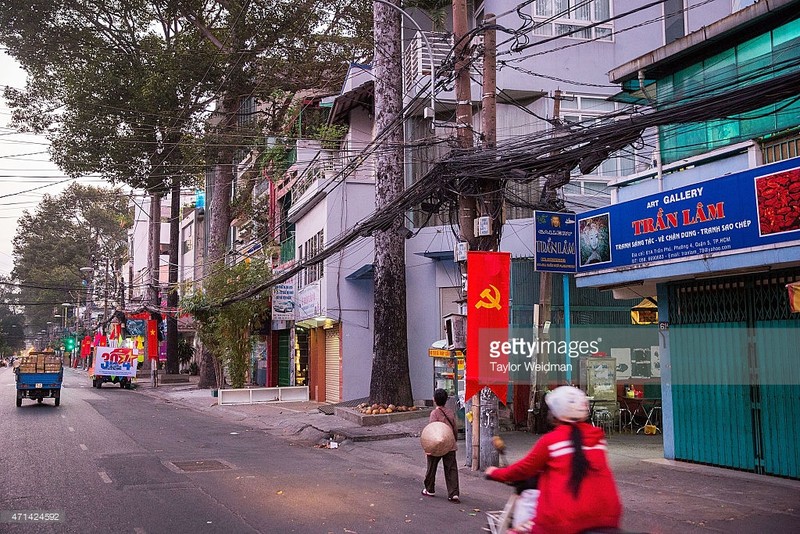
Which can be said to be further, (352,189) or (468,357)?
(352,189)

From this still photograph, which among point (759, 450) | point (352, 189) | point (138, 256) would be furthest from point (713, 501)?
point (138, 256)

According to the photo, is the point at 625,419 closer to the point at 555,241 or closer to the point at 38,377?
the point at 555,241

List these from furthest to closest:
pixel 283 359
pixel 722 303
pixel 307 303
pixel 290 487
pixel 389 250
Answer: pixel 283 359, pixel 307 303, pixel 389 250, pixel 722 303, pixel 290 487

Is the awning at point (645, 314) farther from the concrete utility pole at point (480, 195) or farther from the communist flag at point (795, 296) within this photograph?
the communist flag at point (795, 296)

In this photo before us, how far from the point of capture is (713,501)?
994cm

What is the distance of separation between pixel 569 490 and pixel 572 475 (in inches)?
3.4

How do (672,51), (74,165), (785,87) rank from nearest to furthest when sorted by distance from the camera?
(785,87)
(672,51)
(74,165)

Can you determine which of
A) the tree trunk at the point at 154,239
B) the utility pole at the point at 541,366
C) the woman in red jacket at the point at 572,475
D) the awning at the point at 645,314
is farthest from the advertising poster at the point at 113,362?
the woman in red jacket at the point at 572,475

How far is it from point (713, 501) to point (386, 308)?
11.5 m

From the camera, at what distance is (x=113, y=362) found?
138 ft

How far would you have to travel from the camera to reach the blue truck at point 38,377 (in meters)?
27.2

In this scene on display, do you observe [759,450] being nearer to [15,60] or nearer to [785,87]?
[785,87]

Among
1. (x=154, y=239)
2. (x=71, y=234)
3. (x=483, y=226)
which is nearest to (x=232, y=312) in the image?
(x=154, y=239)

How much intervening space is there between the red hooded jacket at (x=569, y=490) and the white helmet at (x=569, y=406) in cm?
6
